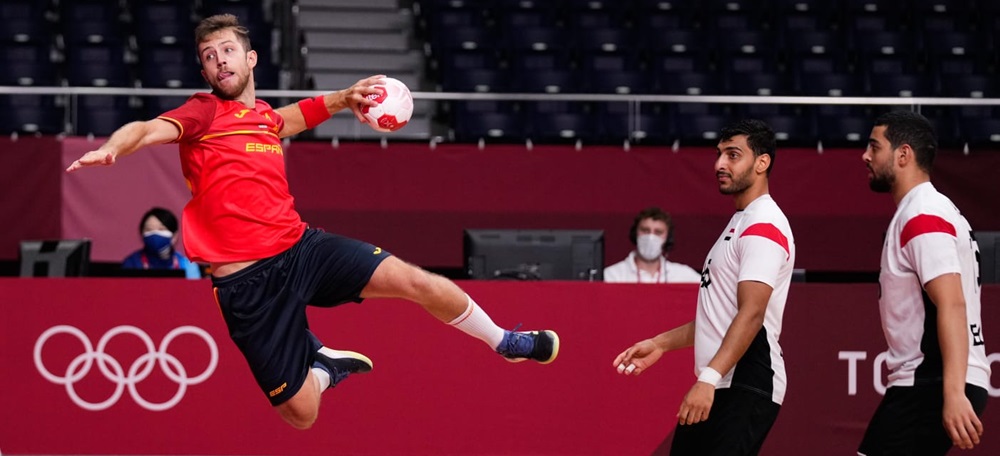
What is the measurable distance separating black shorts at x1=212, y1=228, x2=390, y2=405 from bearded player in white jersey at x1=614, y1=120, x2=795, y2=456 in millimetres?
1616

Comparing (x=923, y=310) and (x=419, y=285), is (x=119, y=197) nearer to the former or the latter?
(x=419, y=285)

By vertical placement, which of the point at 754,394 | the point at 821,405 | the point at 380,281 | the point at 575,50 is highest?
the point at 575,50

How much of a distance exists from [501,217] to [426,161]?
3.27 feet

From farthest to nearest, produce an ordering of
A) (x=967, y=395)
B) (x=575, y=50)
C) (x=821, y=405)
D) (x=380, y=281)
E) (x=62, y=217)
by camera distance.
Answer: (x=575, y=50), (x=62, y=217), (x=821, y=405), (x=380, y=281), (x=967, y=395)

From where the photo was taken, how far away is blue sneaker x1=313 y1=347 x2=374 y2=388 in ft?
20.2

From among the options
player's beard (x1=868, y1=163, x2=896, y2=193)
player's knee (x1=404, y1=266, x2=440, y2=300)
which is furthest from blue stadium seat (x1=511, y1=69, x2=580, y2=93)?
player's beard (x1=868, y1=163, x2=896, y2=193)

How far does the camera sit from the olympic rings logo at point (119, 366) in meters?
8.63

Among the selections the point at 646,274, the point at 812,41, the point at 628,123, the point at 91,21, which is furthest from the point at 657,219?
the point at 91,21

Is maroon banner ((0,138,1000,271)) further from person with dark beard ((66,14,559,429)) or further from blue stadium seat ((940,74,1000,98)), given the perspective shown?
person with dark beard ((66,14,559,429))

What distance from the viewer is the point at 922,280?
4668 millimetres

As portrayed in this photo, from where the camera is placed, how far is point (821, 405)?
341 inches

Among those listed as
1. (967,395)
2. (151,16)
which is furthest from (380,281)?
(151,16)

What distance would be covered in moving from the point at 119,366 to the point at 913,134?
19.5 ft

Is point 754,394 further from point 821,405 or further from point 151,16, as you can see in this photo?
point 151,16
